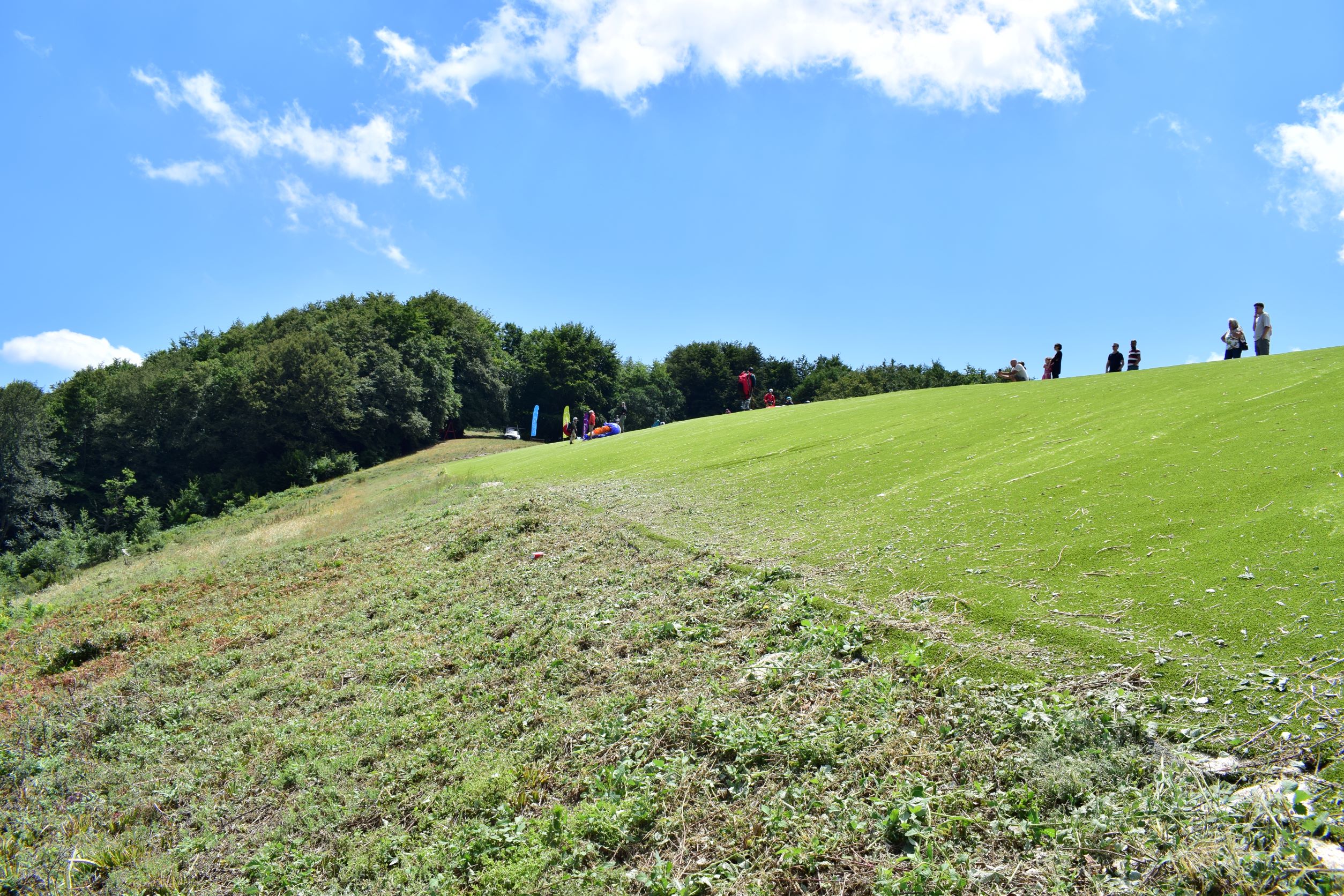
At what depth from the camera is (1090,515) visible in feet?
29.3

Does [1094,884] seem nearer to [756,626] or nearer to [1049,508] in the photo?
[756,626]

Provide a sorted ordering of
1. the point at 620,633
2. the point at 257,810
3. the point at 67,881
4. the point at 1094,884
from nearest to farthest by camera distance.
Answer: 1. the point at 1094,884
2. the point at 67,881
3. the point at 257,810
4. the point at 620,633

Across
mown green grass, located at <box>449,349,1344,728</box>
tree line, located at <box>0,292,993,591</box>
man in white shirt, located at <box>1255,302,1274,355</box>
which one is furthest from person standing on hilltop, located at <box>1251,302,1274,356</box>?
tree line, located at <box>0,292,993,591</box>

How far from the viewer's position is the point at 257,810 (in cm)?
720

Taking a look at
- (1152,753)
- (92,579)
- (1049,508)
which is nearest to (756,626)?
(1152,753)

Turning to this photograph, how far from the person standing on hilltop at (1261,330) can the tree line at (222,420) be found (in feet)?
153

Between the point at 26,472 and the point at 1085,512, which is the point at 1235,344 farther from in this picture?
the point at 26,472

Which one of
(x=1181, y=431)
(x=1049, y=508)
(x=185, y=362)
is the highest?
(x=185, y=362)

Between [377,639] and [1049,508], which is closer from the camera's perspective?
[1049,508]

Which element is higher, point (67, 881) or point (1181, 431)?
point (1181, 431)

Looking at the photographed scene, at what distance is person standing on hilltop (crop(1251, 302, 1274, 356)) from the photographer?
2131cm

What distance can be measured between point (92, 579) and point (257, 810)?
2566 cm

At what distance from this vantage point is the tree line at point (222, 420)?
4606 cm

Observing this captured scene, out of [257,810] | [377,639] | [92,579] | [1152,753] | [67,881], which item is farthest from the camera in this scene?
[92,579]
